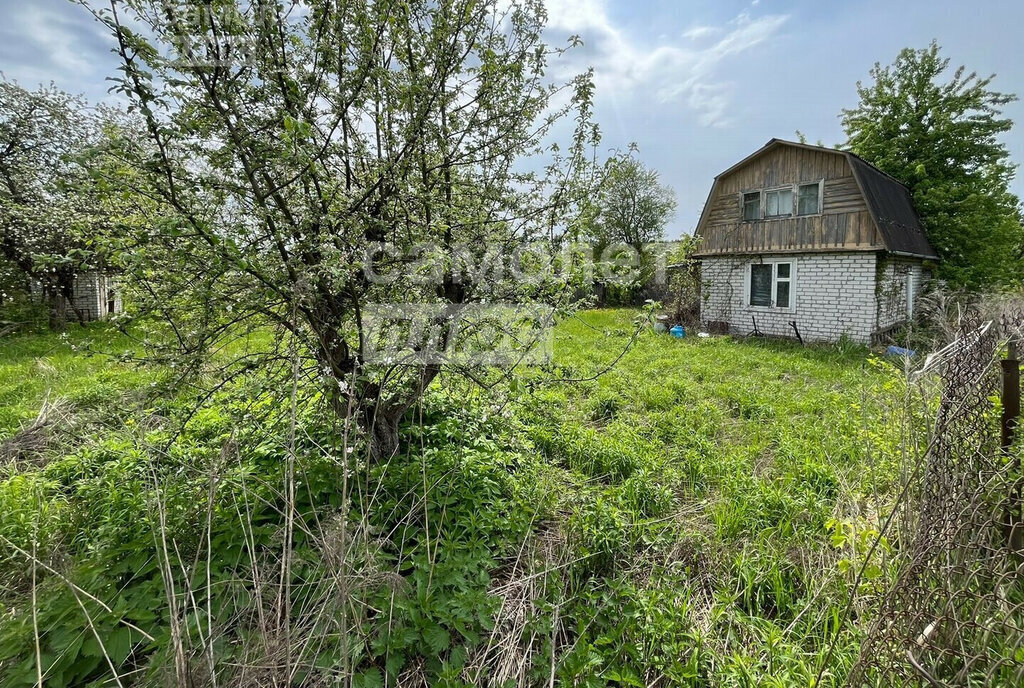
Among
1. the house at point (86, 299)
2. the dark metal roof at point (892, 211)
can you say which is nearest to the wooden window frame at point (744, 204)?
the dark metal roof at point (892, 211)

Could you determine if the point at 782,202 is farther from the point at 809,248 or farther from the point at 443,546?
the point at 443,546

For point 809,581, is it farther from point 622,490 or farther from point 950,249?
point 950,249

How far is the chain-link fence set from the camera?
1531 mm

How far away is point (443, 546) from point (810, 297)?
11439 mm

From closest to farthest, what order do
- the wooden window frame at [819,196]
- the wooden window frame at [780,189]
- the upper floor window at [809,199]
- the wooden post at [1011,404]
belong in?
the wooden post at [1011,404] < the wooden window frame at [819,196] < the upper floor window at [809,199] < the wooden window frame at [780,189]

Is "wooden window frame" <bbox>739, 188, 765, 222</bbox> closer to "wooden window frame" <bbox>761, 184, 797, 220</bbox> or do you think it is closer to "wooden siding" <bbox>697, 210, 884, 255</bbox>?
"wooden window frame" <bbox>761, 184, 797, 220</bbox>

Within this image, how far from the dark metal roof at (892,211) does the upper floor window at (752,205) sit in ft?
6.68

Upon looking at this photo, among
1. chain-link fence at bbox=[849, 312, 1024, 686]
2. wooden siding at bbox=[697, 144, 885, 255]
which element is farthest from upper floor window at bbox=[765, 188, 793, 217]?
chain-link fence at bbox=[849, 312, 1024, 686]

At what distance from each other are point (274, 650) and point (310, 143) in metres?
2.09

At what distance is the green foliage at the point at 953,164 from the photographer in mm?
11359

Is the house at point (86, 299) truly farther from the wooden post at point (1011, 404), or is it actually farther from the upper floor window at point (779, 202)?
the upper floor window at point (779, 202)

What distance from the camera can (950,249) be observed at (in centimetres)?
1163

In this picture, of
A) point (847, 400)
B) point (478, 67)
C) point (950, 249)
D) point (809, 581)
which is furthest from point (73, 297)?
point (950, 249)

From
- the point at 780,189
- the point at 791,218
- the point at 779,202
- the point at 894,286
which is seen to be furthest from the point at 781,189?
the point at 894,286
